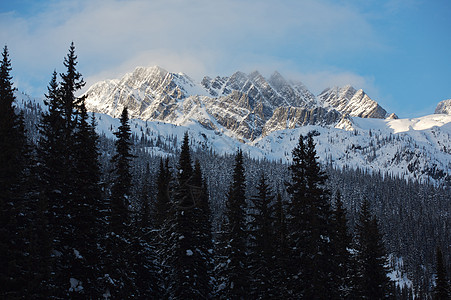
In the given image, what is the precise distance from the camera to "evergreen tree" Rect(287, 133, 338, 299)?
2823 cm

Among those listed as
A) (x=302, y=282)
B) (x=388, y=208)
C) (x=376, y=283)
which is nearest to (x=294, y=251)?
(x=302, y=282)

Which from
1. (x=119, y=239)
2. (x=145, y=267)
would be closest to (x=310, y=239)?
(x=119, y=239)

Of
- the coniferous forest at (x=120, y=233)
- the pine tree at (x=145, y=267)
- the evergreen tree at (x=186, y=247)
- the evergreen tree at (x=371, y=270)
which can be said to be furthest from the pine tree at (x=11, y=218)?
the evergreen tree at (x=371, y=270)

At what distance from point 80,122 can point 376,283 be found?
3158 cm

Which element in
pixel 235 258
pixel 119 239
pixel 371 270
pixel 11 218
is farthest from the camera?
pixel 371 270

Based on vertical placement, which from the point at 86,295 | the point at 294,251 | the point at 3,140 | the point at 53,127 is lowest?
the point at 86,295

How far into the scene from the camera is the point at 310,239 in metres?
28.9

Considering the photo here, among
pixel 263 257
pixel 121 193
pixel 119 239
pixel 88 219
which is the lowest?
pixel 263 257

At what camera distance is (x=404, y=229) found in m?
167

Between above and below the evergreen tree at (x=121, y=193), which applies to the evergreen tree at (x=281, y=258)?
below

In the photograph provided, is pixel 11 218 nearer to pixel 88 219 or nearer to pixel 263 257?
pixel 88 219

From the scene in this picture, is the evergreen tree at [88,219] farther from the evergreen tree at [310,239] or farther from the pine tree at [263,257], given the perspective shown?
A: the evergreen tree at [310,239]

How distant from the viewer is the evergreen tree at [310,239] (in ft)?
92.6

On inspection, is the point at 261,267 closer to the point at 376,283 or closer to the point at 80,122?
the point at 376,283
